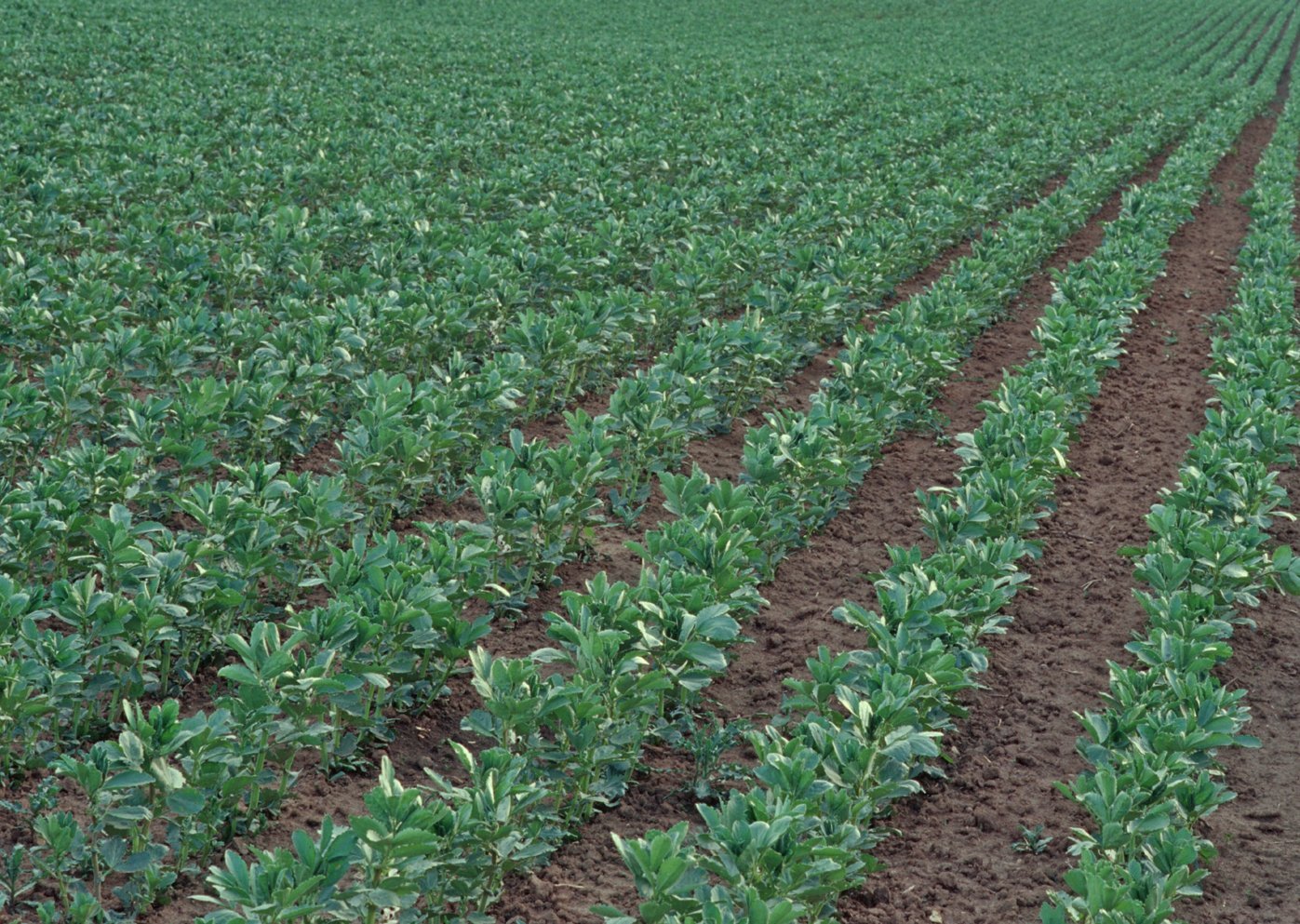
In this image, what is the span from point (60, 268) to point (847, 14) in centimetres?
3289

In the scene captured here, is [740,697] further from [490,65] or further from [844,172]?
[490,65]

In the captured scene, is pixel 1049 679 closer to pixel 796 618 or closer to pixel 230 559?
pixel 796 618

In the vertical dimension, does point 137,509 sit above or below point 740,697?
above

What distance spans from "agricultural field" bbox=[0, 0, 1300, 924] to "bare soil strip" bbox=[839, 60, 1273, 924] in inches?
0.8

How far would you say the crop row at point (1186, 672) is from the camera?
155 inches

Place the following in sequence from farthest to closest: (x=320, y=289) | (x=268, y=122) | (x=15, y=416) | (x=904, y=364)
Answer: (x=268, y=122)
(x=320, y=289)
(x=904, y=364)
(x=15, y=416)

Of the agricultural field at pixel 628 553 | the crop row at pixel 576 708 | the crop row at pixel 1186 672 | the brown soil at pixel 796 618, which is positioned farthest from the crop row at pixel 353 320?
the crop row at pixel 1186 672

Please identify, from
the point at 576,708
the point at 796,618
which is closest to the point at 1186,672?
the point at 796,618

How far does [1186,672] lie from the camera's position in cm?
497

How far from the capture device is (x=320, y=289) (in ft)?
30.0

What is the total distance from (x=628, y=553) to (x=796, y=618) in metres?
0.96

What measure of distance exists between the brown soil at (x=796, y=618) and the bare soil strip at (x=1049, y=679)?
0.73 metres

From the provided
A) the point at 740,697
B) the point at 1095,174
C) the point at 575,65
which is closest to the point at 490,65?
the point at 575,65

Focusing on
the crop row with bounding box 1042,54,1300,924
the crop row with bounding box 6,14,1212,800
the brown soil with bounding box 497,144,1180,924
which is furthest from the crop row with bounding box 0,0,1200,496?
the crop row with bounding box 1042,54,1300,924
